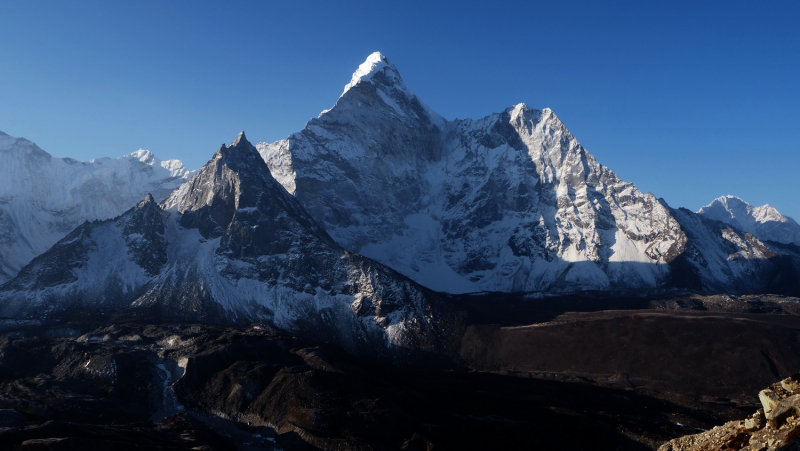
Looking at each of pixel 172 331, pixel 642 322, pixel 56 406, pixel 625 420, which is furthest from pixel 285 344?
pixel 642 322

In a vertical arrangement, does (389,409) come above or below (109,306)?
below

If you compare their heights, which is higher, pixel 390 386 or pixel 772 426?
pixel 772 426

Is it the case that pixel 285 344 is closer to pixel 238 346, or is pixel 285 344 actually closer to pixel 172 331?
pixel 238 346

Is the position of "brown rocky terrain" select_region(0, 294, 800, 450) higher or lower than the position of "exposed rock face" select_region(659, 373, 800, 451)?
lower

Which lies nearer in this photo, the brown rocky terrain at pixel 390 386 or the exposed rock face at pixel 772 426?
the exposed rock face at pixel 772 426

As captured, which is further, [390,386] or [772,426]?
[390,386]

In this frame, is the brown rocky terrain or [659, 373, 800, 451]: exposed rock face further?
the brown rocky terrain

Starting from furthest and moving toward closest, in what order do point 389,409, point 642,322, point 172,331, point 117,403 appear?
point 642,322 → point 172,331 → point 117,403 → point 389,409

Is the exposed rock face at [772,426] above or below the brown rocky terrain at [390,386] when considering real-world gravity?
above
